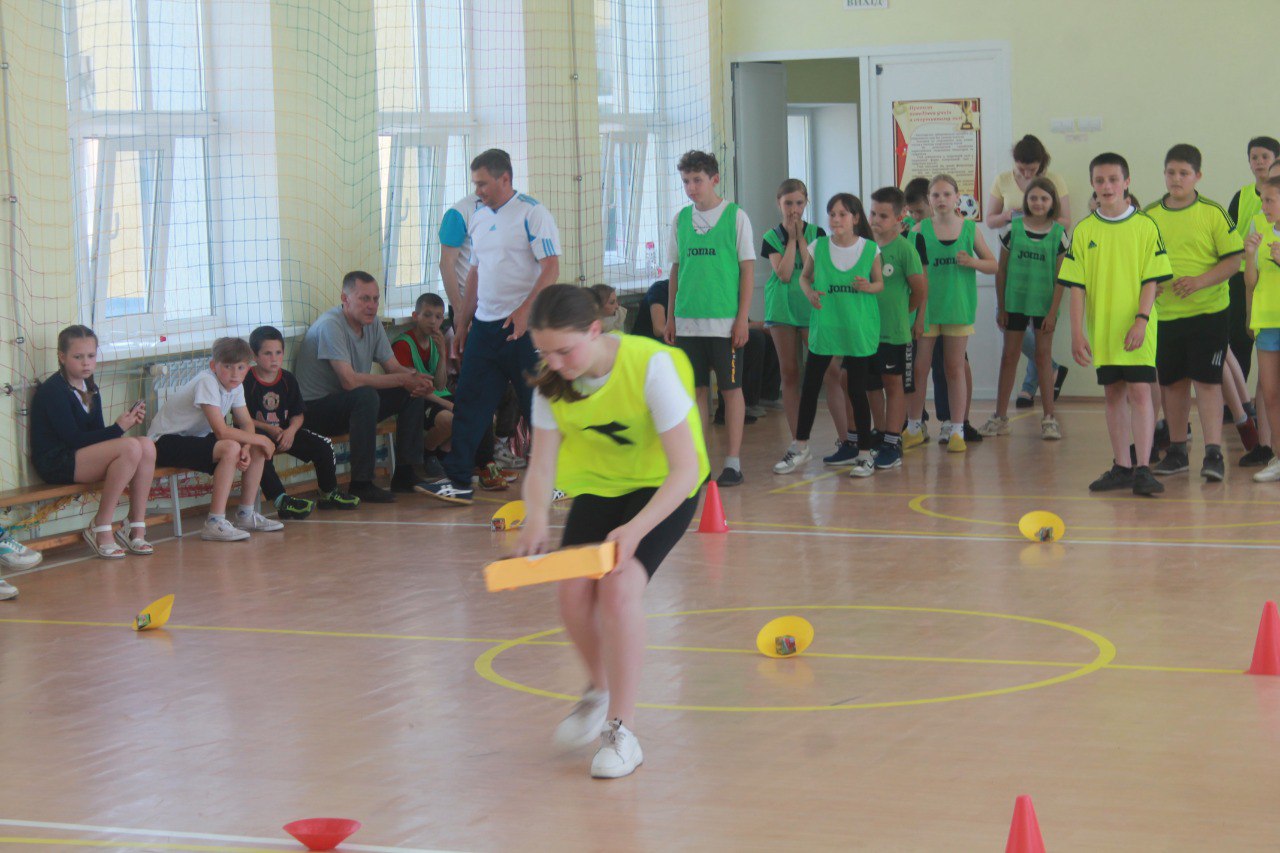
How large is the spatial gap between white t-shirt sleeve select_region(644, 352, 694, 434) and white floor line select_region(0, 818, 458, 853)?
1.09 meters

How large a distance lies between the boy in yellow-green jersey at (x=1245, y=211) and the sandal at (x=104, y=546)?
215 inches

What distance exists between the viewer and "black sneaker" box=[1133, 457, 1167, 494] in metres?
7.21

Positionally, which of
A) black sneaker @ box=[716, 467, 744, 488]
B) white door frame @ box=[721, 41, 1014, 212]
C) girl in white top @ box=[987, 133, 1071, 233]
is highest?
white door frame @ box=[721, 41, 1014, 212]

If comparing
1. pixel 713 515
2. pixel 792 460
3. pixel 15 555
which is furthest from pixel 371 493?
pixel 792 460

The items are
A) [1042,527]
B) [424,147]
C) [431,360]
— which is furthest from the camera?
[424,147]

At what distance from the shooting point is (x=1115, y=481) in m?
7.42

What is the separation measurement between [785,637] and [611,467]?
1.19 m

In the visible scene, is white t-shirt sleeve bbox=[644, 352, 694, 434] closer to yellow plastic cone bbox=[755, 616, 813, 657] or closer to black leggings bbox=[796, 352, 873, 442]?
yellow plastic cone bbox=[755, 616, 813, 657]

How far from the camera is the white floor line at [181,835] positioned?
127 inches

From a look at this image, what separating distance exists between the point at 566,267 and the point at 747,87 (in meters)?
2.65

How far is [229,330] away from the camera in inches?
325

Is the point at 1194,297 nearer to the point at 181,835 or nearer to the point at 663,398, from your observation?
the point at 663,398

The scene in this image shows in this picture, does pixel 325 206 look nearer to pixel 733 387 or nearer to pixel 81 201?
pixel 81 201

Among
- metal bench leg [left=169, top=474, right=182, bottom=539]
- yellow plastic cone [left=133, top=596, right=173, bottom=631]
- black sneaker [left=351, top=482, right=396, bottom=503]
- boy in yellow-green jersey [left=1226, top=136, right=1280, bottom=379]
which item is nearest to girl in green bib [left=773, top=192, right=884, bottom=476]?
boy in yellow-green jersey [left=1226, top=136, right=1280, bottom=379]
